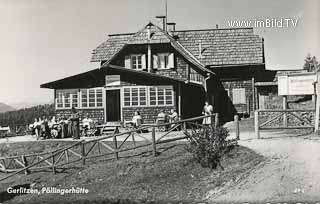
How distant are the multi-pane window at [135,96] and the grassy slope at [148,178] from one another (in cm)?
934

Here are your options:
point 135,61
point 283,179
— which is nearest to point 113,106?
point 135,61

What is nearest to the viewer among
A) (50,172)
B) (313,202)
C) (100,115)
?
(313,202)

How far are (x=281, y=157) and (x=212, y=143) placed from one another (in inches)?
Answer: 80.7

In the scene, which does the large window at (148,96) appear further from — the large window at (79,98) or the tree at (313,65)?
the tree at (313,65)

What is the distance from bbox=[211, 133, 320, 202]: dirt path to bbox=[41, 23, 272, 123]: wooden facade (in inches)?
465

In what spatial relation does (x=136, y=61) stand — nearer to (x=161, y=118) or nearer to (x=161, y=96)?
(x=161, y=96)

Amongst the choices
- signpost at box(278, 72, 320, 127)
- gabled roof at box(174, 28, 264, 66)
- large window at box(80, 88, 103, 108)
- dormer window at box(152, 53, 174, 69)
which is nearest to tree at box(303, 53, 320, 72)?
signpost at box(278, 72, 320, 127)

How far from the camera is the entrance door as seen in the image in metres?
27.3

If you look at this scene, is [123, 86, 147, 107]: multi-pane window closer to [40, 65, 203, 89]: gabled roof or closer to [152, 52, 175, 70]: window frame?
[40, 65, 203, 89]: gabled roof

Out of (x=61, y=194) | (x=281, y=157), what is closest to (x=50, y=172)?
(x=61, y=194)

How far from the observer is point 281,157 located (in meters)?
12.3

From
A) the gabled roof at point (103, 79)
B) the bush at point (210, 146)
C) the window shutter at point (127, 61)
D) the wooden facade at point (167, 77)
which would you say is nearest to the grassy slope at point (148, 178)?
the bush at point (210, 146)

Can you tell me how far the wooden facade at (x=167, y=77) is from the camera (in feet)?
79.6

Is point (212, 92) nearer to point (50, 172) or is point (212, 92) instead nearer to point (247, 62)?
point (247, 62)
